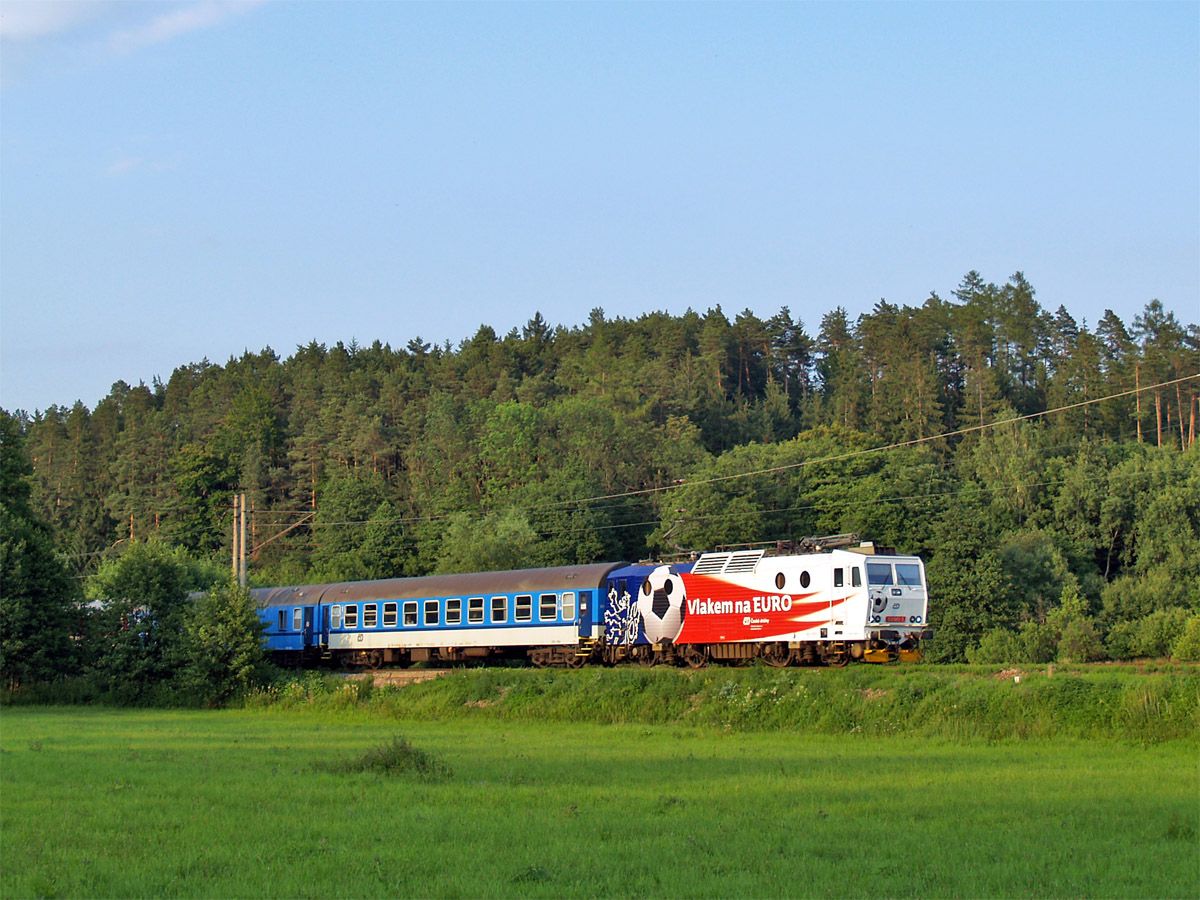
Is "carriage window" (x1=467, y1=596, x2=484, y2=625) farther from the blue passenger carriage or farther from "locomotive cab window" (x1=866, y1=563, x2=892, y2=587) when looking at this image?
"locomotive cab window" (x1=866, y1=563, x2=892, y2=587)

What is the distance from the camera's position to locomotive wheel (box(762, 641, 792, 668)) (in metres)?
35.8

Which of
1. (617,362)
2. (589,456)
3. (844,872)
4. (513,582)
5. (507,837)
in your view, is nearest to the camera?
(844,872)

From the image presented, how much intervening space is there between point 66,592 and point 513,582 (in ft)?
58.2

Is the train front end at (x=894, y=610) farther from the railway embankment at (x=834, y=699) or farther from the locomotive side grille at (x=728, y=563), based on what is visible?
the locomotive side grille at (x=728, y=563)

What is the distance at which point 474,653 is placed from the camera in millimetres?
45719

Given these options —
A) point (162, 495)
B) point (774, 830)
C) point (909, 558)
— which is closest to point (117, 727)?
point (909, 558)

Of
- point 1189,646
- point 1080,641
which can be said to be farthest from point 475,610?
point 1080,641

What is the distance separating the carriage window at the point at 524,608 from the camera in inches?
1719

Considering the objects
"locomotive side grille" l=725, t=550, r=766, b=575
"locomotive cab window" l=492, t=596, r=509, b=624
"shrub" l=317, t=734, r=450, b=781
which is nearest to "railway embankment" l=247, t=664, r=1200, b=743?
"locomotive side grille" l=725, t=550, r=766, b=575

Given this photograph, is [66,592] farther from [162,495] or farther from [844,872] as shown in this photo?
[162,495]

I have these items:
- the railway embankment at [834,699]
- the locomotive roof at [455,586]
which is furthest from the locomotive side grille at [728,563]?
the locomotive roof at [455,586]

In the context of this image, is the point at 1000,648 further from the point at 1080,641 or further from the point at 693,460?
the point at 693,460

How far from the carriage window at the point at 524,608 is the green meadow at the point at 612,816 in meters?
13.4

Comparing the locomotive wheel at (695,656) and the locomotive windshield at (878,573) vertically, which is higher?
the locomotive windshield at (878,573)
